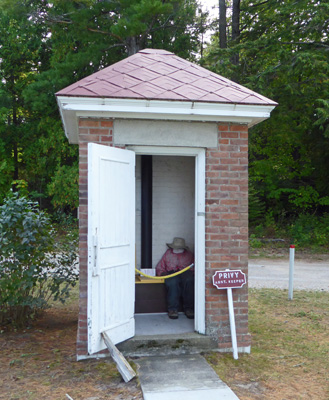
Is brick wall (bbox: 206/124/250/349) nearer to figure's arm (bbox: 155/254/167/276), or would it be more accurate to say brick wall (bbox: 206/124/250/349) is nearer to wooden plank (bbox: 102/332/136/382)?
wooden plank (bbox: 102/332/136/382)

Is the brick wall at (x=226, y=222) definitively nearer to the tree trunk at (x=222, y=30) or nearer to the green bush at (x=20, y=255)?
the green bush at (x=20, y=255)

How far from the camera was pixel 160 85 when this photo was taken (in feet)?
16.6

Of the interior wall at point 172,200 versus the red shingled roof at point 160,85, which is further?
the interior wall at point 172,200

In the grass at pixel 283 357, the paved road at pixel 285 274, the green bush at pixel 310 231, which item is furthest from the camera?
the green bush at pixel 310 231

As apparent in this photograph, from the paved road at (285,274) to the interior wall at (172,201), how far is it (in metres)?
3.30

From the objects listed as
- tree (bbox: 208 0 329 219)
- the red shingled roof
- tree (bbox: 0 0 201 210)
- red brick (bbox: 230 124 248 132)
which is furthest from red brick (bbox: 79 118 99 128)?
tree (bbox: 0 0 201 210)

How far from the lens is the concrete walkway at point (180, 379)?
3.92 meters

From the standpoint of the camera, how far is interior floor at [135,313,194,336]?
5.36 metres

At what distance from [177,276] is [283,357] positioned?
1787mm

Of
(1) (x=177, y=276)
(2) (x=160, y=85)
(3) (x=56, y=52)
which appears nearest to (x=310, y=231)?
(1) (x=177, y=276)

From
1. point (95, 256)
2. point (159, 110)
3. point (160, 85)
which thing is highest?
point (160, 85)

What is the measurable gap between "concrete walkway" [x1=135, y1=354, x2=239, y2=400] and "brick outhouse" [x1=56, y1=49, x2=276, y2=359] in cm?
45

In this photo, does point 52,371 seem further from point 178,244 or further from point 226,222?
point 178,244

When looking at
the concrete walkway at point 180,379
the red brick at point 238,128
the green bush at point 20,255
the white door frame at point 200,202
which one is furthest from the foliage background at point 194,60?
the concrete walkway at point 180,379
